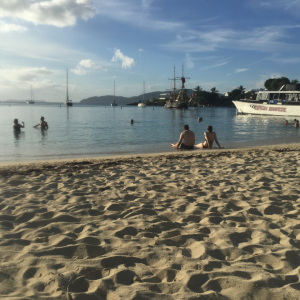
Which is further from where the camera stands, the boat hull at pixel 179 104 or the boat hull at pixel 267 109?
the boat hull at pixel 179 104

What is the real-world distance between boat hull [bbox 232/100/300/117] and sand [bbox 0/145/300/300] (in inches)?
1518

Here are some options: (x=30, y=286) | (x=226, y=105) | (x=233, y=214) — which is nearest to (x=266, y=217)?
(x=233, y=214)

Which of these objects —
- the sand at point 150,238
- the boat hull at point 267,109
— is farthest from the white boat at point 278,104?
the sand at point 150,238

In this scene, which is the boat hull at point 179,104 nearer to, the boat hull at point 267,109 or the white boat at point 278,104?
the boat hull at point 267,109

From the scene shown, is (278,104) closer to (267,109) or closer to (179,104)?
(267,109)

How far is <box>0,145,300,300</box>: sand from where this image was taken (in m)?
2.31

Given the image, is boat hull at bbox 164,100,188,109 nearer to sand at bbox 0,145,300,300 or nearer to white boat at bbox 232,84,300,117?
white boat at bbox 232,84,300,117

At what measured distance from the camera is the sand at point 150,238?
2311 mm

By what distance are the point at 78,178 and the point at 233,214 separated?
355 cm

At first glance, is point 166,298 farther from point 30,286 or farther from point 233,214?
point 233,214

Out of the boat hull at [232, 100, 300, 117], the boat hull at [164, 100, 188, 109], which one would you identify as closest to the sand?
the boat hull at [232, 100, 300, 117]

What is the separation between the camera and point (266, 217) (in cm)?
379

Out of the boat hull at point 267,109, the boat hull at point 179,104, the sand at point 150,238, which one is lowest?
the sand at point 150,238

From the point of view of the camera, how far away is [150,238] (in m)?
3.19
